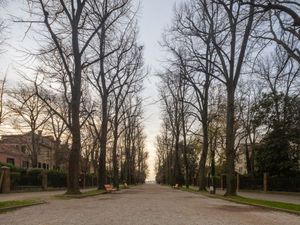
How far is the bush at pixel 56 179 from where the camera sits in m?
49.8

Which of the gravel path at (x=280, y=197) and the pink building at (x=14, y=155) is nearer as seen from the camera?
the gravel path at (x=280, y=197)

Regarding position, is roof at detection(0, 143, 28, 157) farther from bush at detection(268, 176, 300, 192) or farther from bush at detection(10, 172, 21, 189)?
bush at detection(268, 176, 300, 192)

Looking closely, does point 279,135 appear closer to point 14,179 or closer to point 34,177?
point 34,177

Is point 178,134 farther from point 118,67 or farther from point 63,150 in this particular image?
point 118,67

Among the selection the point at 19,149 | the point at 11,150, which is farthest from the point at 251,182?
the point at 19,149

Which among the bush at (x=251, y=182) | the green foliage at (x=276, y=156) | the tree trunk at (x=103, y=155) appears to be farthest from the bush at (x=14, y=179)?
the green foliage at (x=276, y=156)

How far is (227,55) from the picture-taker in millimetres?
34094

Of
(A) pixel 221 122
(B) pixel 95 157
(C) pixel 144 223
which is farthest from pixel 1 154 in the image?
(C) pixel 144 223

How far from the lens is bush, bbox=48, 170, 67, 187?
1961 inches

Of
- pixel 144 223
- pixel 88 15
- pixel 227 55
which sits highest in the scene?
pixel 88 15

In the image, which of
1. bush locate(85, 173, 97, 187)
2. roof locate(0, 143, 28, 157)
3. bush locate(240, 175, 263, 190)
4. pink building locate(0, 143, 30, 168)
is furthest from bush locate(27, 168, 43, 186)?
roof locate(0, 143, 28, 157)

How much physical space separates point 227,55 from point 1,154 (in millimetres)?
48953

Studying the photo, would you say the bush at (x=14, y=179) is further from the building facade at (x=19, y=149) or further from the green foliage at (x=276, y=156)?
the building facade at (x=19, y=149)

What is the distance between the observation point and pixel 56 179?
51.8m
